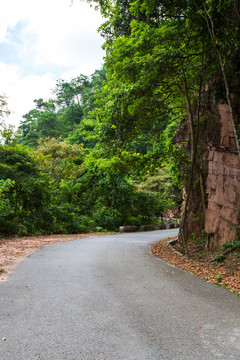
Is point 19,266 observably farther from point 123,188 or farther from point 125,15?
point 123,188

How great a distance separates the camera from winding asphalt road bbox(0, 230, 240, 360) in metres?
3.17

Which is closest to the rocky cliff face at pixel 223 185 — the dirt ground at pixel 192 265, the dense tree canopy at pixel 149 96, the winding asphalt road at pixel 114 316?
the dense tree canopy at pixel 149 96

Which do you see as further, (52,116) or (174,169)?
(52,116)

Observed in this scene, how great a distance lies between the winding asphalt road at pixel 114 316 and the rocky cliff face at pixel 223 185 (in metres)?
2.70

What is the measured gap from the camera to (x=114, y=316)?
4.16 m

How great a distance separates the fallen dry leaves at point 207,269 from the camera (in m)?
6.32

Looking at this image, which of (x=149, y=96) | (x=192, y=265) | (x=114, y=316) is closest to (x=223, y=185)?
(x=192, y=265)

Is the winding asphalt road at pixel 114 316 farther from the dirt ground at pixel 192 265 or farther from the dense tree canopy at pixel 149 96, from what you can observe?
the dense tree canopy at pixel 149 96

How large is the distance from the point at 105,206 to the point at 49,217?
5685mm

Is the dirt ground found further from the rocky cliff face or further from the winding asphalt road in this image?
the rocky cliff face

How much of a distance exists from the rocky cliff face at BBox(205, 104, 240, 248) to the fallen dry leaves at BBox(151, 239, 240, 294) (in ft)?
3.72

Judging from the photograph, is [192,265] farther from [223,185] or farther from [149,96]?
[149,96]

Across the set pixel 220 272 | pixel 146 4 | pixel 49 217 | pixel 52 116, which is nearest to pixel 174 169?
pixel 220 272

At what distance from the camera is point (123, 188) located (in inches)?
857
